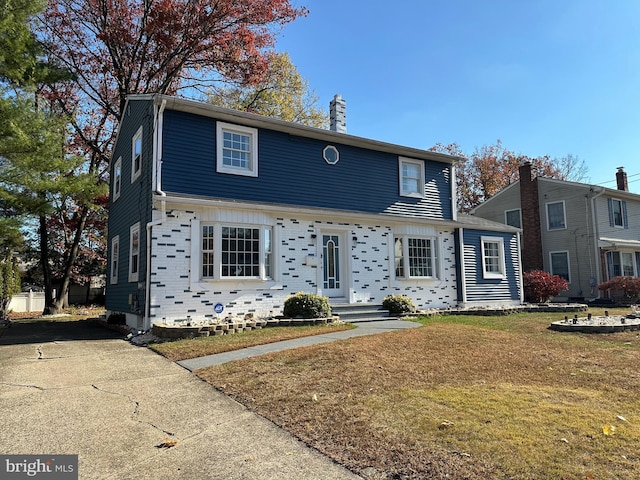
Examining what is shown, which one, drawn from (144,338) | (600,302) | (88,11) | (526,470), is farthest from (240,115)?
(600,302)

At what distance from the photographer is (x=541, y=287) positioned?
1828 cm

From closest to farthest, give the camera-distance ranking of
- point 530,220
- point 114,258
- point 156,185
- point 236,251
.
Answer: point 156,185, point 236,251, point 114,258, point 530,220

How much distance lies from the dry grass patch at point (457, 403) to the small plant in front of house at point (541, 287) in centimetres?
1076

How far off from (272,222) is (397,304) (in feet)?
14.5

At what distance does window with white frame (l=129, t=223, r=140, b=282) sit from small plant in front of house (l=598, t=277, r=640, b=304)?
19.5m

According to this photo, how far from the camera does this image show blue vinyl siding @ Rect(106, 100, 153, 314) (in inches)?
443

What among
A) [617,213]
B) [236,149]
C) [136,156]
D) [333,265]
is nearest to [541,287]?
[617,213]

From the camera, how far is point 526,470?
3.11m

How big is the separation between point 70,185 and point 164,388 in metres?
12.0

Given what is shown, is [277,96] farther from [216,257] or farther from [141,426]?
[141,426]

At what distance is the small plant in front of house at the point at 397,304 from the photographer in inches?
518

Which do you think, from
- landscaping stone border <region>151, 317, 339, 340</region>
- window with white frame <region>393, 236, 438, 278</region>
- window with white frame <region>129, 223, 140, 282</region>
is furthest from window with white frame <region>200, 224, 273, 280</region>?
window with white frame <region>393, 236, 438, 278</region>

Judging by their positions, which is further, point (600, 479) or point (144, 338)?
point (144, 338)

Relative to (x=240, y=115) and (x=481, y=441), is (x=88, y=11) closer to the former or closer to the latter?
(x=240, y=115)
